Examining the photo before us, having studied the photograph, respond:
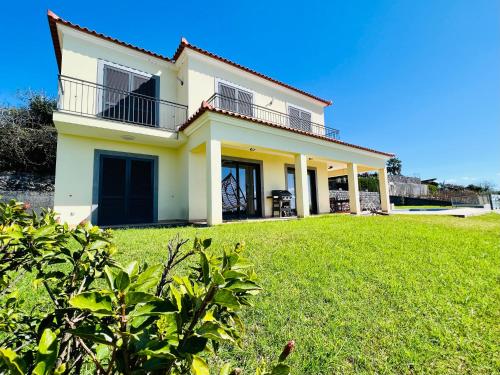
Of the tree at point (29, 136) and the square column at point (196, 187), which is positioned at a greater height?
the tree at point (29, 136)

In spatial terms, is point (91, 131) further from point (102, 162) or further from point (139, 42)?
point (139, 42)

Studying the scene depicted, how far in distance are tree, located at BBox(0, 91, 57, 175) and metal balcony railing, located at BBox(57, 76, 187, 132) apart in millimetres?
5796

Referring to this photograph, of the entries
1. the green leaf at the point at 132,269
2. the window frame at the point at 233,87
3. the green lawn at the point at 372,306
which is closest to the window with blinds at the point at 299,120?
the window frame at the point at 233,87

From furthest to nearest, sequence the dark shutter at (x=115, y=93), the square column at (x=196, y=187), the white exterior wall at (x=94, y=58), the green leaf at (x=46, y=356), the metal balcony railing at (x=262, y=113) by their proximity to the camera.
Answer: the metal balcony railing at (x=262, y=113) → the square column at (x=196, y=187) → the dark shutter at (x=115, y=93) → the white exterior wall at (x=94, y=58) → the green leaf at (x=46, y=356)

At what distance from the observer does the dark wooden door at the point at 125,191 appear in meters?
8.75

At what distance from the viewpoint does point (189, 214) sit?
8.96 m

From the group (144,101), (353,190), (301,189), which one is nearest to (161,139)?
(144,101)

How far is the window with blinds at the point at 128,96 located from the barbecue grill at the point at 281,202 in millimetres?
6772

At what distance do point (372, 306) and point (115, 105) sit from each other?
1050 centimetres

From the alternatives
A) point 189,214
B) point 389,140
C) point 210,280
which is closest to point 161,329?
point 210,280

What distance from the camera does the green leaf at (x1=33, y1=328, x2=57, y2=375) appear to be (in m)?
0.48

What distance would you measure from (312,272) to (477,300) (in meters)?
2.09

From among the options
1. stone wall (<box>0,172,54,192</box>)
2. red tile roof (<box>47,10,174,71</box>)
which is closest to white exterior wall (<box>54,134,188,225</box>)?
red tile roof (<box>47,10,174,71</box>)

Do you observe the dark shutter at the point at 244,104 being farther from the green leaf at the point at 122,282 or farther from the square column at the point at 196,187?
the green leaf at the point at 122,282
